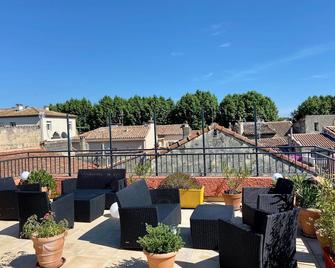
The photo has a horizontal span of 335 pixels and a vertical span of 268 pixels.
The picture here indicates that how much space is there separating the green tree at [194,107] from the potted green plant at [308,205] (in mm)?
45106

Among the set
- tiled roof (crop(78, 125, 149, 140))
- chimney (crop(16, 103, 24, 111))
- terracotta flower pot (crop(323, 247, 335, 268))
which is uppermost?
chimney (crop(16, 103, 24, 111))

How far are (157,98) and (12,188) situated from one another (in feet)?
164

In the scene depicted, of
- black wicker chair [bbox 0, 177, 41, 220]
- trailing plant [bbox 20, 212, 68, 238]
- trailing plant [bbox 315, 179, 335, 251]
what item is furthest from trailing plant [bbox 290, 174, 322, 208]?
black wicker chair [bbox 0, 177, 41, 220]

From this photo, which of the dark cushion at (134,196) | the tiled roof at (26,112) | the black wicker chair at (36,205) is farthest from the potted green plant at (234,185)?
the tiled roof at (26,112)

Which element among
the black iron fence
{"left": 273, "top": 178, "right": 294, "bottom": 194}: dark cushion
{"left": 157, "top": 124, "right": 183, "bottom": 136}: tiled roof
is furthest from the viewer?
{"left": 157, "top": 124, "right": 183, "bottom": 136}: tiled roof

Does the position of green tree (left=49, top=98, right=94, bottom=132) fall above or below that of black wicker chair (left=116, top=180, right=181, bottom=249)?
above

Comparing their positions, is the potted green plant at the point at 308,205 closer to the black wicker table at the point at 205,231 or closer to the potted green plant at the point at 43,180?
the black wicker table at the point at 205,231

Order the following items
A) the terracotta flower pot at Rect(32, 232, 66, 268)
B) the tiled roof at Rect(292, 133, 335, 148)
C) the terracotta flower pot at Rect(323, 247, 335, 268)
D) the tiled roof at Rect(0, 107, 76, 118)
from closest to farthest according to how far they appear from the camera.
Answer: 1. the terracotta flower pot at Rect(323, 247, 335, 268)
2. the terracotta flower pot at Rect(32, 232, 66, 268)
3. the tiled roof at Rect(292, 133, 335, 148)
4. the tiled roof at Rect(0, 107, 76, 118)

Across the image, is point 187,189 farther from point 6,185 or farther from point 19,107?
point 19,107

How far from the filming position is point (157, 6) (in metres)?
11.3

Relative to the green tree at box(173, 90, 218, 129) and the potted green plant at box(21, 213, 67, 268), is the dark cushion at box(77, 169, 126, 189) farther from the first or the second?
the green tree at box(173, 90, 218, 129)

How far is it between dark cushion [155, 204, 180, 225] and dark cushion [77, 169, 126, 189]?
6.06ft

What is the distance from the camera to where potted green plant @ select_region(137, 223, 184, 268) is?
3.22 metres

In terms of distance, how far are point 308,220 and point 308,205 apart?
198mm
